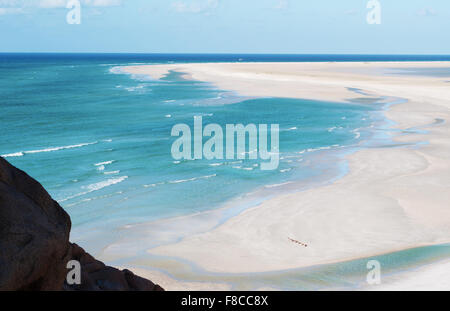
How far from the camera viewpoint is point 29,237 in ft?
17.9

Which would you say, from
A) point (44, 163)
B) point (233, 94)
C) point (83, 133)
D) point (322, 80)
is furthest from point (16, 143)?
point (322, 80)

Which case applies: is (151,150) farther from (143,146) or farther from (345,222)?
(345,222)

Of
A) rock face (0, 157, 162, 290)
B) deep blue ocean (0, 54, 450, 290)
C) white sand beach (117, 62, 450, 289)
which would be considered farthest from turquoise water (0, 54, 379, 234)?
rock face (0, 157, 162, 290)

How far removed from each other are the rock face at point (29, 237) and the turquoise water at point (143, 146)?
1011 centimetres

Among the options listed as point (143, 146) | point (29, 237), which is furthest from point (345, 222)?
point (143, 146)

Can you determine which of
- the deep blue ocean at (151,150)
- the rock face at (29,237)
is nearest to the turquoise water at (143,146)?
the deep blue ocean at (151,150)

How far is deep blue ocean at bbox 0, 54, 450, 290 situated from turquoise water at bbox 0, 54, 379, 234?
0.05 m

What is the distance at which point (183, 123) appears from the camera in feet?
122

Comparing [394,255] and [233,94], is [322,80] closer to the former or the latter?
[233,94]

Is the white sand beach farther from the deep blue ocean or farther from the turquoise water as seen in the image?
the turquoise water

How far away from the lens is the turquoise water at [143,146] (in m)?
18.7

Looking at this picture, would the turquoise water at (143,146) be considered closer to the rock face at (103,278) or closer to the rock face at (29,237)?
the rock face at (103,278)
